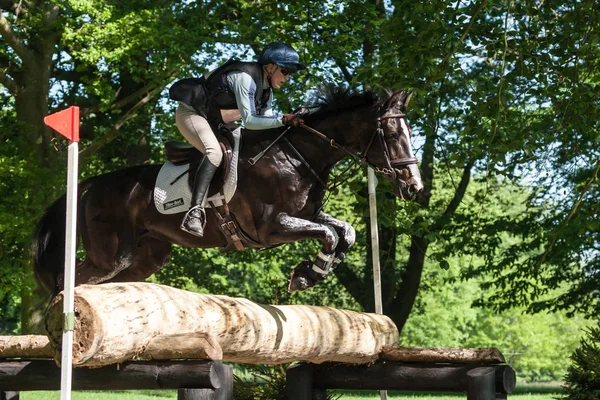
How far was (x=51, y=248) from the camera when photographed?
7.48 m

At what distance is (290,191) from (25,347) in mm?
2132

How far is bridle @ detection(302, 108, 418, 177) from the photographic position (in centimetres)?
616

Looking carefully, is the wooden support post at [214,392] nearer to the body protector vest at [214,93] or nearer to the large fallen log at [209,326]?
the large fallen log at [209,326]

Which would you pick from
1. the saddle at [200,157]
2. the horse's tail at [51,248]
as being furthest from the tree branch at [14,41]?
the saddle at [200,157]

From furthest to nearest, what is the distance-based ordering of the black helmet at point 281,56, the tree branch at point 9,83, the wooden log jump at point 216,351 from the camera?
the tree branch at point 9,83 < the black helmet at point 281,56 < the wooden log jump at point 216,351

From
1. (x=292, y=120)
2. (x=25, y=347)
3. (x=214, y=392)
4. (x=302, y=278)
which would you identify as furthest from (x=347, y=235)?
(x=25, y=347)

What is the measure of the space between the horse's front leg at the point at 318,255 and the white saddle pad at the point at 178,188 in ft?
2.05

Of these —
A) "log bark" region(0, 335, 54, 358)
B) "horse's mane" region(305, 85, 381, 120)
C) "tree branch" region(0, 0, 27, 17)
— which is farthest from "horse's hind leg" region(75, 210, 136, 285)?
"tree branch" region(0, 0, 27, 17)

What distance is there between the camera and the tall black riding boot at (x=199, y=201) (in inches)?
253

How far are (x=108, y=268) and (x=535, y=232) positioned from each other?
12617mm

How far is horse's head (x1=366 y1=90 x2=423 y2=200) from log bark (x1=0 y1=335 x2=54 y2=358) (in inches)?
101

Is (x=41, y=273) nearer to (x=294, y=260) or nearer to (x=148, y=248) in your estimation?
(x=148, y=248)

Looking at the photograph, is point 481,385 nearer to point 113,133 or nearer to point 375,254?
point 375,254

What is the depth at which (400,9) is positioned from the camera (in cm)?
995
